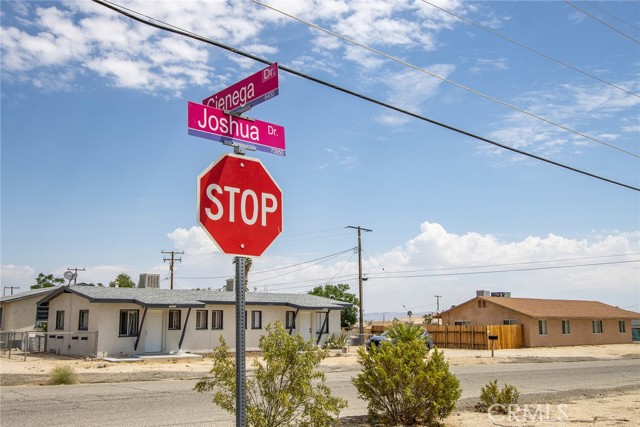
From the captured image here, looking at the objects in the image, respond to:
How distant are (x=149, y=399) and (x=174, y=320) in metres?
19.4

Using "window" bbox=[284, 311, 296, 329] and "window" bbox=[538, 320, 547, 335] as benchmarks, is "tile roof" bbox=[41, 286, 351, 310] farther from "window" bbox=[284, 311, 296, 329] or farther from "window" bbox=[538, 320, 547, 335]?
"window" bbox=[538, 320, 547, 335]

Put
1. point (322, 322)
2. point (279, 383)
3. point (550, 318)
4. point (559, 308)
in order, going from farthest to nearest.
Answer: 1. point (559, 308)
2. point (550, 318)
3. point (322, 322)
4. point (279, 383)

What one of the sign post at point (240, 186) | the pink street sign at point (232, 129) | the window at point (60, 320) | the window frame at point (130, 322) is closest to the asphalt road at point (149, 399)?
the sign post at point (240, 186)

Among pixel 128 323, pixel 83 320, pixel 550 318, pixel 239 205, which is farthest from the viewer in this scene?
pixel 550 318

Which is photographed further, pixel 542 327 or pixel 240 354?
pixel 542 327

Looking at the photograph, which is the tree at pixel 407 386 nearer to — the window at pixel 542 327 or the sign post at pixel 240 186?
the sign post at pixel 240 186

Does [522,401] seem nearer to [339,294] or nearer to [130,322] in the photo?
[130,322]

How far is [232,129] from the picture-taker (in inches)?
192

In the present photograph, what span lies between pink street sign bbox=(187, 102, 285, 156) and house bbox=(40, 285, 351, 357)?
24.1 meters

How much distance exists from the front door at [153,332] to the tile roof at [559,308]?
29.3m

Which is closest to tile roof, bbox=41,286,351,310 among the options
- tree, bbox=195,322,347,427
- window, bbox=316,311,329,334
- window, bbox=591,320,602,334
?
window, bbox=316,311,329,334

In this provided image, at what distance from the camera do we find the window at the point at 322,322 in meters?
40.4

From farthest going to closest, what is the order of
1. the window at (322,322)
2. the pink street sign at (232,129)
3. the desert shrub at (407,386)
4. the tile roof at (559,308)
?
1. the tile roof at (559,308)
2. the window at (322,322)
3. the desert shrub at (407,386)
4. the pink street sign at (232,129)

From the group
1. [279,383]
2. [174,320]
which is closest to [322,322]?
[174,320]
